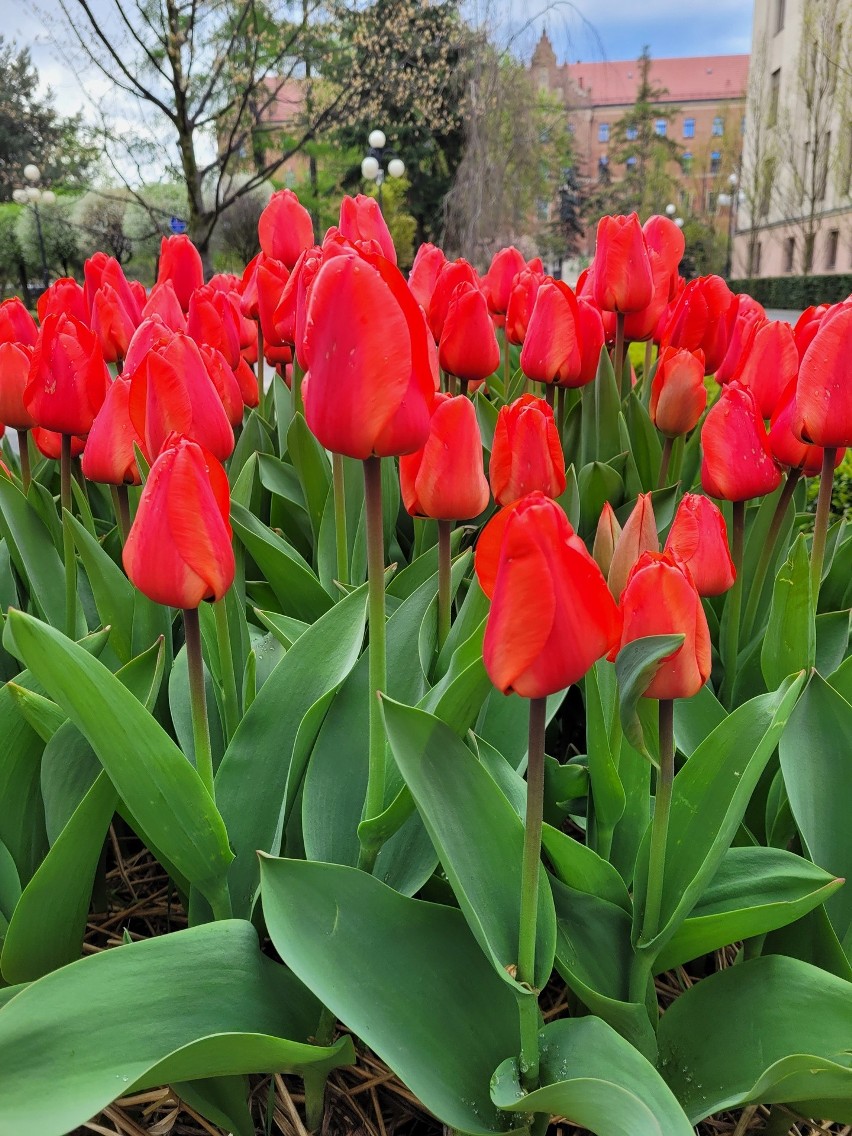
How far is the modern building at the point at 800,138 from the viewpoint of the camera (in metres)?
21.6

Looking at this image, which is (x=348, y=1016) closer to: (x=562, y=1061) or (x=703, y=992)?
(x=562, y=1061)

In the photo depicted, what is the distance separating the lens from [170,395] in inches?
38.8

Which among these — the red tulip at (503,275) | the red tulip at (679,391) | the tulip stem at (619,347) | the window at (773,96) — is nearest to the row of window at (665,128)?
the window at (773,96)

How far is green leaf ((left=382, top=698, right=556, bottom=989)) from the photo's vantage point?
793 millimetres

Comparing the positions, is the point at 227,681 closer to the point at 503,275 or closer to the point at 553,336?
the point at 553,336

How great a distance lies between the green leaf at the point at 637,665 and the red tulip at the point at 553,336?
944mm

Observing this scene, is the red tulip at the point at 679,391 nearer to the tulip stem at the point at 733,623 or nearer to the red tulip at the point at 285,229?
the tulip stem at the point at 733,623

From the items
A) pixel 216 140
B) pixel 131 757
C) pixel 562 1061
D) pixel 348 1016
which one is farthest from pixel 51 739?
pixel 216 140

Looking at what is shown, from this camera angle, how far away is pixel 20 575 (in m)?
1.59

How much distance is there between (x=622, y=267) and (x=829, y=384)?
2.69 feet

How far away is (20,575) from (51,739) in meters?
0.69

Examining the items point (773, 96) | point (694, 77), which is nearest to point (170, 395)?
point (773, 96)

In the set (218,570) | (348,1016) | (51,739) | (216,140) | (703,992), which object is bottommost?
(703,992)

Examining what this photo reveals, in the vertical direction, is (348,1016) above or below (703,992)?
above
